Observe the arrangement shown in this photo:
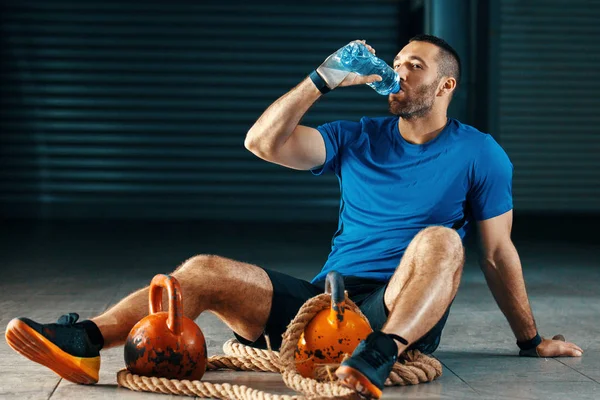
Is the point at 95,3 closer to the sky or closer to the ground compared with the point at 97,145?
closer to the sky

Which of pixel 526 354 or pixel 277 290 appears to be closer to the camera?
pixel 277 290

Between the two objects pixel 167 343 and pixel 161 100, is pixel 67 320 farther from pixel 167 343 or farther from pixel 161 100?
pixel 161 100

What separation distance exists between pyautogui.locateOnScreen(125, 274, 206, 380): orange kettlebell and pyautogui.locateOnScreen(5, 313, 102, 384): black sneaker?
123mm

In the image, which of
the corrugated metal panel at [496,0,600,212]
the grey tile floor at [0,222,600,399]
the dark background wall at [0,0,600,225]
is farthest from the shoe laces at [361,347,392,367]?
the corrugated metal panel at [496,0,600,212]

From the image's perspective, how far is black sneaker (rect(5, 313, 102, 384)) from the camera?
2.71 m

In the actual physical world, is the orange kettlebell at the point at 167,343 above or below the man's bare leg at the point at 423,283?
below

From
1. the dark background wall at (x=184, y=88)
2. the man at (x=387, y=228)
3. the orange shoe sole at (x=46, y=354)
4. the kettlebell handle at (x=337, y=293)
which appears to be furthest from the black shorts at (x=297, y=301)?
the dark background wall at (x=184, y=88)

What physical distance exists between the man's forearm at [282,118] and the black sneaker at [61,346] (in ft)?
2.82

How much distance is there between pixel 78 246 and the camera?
7.43 meters

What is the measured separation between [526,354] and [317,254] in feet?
Answer: 11.8

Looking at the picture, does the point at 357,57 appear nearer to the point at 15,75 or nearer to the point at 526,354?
the point at 526,354

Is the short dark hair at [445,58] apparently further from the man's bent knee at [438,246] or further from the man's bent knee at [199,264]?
the man's bent knee at [199,264]

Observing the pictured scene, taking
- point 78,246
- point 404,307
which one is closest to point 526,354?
point 404,307

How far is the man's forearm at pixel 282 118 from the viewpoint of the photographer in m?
3.16
